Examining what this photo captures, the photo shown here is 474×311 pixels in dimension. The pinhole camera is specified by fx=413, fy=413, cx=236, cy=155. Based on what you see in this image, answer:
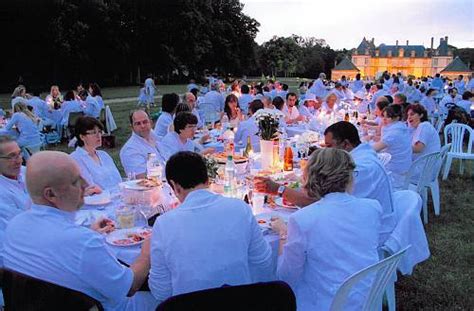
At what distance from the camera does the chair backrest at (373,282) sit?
6.41 ft

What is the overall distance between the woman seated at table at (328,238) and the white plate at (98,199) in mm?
1698

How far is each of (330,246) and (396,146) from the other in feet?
12.4

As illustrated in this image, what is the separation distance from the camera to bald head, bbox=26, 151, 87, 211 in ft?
6.33

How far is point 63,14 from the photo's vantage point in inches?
1011

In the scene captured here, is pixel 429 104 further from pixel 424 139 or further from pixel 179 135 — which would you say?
pixel 179 135

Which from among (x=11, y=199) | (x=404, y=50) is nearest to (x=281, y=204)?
(x=11, y=199)

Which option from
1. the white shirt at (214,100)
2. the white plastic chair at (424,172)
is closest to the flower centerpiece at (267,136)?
the white plastic chair at (424,172)

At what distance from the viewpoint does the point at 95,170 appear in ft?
13.0

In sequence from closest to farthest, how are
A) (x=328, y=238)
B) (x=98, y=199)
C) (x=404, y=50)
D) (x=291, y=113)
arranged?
(x=328, y=238) → (x=98, y=199) → (x=291, y=113) → (x=404, y=50)

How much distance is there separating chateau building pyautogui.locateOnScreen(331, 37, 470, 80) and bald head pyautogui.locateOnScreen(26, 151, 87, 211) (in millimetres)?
71097

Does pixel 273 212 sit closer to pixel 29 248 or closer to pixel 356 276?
pixel 356 276

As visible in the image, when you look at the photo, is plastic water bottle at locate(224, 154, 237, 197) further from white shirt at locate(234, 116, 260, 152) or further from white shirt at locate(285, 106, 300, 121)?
white shirt at locate(285, 106, 300, 121)

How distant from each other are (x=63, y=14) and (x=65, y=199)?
2725 centimetres

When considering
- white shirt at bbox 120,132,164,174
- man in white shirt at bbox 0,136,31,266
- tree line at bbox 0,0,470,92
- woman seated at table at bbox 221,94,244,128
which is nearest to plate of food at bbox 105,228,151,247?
man in white shirt at bbox 0,136,31,266
